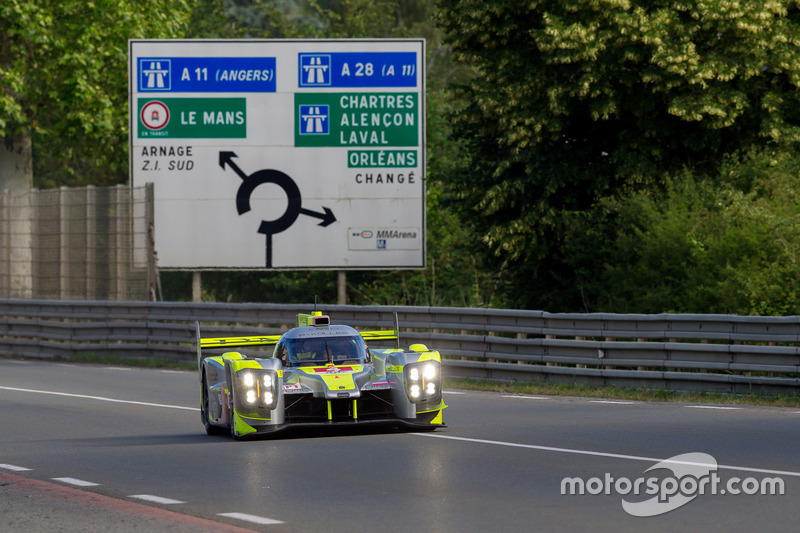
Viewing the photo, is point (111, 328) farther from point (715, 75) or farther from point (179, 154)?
point (715, 75)

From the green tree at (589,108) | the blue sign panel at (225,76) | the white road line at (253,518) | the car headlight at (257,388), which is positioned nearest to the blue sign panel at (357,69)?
the blue sign panel at (225,76)

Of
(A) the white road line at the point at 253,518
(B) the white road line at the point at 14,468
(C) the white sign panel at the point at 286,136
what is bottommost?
(B) the white road line at the point at 14,468

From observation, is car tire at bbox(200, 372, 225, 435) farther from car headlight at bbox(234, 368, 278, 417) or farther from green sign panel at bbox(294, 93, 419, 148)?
green sign panel at bbox(294, 93, 419, 148)

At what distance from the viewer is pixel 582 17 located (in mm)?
22719

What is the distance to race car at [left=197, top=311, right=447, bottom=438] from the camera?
12.9 metres

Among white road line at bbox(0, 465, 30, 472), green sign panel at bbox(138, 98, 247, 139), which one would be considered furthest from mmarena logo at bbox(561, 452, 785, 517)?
green sign panel at bbox(138, 98, 247, 139)

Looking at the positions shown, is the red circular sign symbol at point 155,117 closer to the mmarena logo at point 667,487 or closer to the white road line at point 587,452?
the white road line at point 587,452

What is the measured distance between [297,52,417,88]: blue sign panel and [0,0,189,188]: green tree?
10911 millimetres

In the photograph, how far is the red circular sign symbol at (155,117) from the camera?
2822 centimetres

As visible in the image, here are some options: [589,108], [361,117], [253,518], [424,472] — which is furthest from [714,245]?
[253,518]

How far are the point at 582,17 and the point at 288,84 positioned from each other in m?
7.84

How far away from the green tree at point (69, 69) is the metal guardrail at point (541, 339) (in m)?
11.0

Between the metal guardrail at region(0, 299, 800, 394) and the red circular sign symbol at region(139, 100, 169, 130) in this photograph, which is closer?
the metal guardrail at region(0, 299, 800, 394)

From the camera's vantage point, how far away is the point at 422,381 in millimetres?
13047
